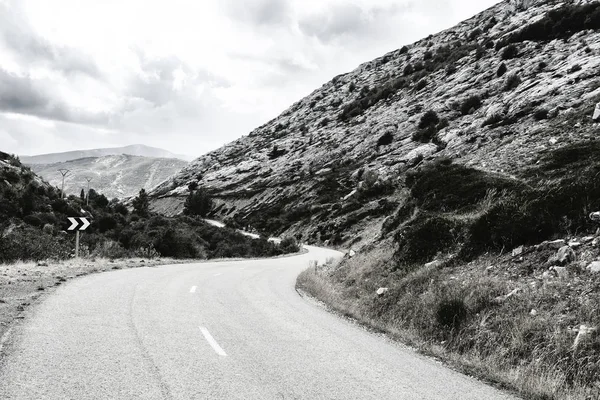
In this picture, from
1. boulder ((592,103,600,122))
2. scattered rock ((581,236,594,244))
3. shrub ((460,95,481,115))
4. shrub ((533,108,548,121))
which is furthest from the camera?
shrub ((460,95,481,115))

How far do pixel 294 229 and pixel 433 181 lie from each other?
43904 millimetres

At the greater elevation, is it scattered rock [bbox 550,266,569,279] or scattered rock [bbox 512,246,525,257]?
scattered rock [bbox 512,246,525,257]

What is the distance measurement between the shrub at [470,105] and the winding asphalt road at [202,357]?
46.8 meters

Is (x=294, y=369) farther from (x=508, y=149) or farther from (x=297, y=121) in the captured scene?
(x=297, y=121)

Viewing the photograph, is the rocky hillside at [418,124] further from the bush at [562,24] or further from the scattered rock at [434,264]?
the scattered rock at [434,264]

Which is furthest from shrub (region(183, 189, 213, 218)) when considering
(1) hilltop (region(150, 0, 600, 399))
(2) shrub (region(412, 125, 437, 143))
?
(2) shrub (region(412, 125, 437, 143))

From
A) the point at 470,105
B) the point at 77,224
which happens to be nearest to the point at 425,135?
the point at 470,105

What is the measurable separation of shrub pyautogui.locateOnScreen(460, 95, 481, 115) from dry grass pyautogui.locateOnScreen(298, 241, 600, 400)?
4402 centimetres

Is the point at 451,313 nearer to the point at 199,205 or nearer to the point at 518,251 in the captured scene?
the point at 518,251

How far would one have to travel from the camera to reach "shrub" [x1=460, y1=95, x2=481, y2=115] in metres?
51.1

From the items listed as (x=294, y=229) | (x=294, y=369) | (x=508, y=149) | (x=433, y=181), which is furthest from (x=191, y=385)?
(x=294, y=229)

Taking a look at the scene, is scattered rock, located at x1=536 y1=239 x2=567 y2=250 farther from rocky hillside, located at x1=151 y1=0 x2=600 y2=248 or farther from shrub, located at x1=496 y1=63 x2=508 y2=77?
shrub, located at x1=496 y1=63 x2=508 y2=77

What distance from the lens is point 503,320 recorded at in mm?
8039

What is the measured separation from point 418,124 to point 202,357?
2343 inches
